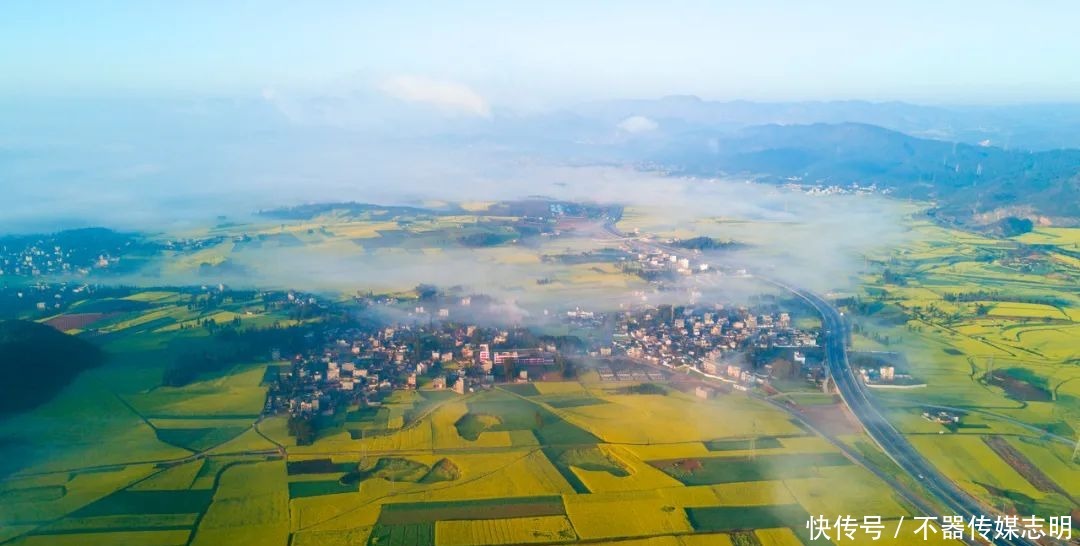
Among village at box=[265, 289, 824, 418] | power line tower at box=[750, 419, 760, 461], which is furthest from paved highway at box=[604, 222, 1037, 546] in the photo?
power line tower at box=[750, 419, 760, 461]

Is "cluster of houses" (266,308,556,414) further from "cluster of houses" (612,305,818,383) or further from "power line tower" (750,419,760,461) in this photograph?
"power line tower" (750,419,760,461)

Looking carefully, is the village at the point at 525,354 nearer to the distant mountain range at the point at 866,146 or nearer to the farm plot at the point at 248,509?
the farm plot at the point at 248,509

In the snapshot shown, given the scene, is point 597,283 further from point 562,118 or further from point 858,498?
point 562,118

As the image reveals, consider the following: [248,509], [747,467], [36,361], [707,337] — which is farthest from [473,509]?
[36,361]

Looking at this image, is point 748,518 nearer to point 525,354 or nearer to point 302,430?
point 302,430

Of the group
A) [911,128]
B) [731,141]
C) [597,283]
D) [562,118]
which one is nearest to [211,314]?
[597,283]

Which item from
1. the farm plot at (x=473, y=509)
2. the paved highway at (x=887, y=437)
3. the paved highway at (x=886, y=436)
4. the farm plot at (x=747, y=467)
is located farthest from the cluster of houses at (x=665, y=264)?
the farm plot at (x=473, y=509)
